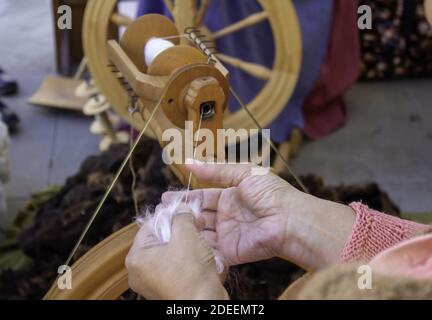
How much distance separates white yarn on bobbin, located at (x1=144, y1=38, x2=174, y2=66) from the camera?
3.14ft

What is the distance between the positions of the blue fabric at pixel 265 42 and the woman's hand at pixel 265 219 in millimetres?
1238

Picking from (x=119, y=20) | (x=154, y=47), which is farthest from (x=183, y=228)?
(x=119, y=20)

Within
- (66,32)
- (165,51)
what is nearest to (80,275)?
(165,51)

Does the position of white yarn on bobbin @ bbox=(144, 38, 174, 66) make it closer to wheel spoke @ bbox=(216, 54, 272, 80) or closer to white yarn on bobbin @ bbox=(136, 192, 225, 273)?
white yarn on bobbin @ bbox=(136, 192, 225, 273)

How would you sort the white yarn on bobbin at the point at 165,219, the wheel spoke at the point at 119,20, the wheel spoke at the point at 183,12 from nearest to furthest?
the white yarn on bobbin at the point at 165,219 → the wheel spoke at the point at 183,12 → the wheel spoke at the point at 119,20

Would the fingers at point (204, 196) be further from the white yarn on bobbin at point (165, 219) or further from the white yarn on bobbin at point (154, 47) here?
the white yarn on bobbin at point (154, 47)

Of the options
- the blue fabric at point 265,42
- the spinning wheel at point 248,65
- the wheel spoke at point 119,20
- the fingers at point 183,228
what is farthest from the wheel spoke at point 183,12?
the fingers at point 183,228

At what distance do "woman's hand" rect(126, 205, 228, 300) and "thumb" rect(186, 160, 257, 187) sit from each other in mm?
110

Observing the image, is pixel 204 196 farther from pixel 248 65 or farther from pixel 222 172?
pixel 248 65

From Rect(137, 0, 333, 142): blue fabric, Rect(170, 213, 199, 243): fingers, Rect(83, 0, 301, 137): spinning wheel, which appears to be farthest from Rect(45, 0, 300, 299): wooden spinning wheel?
Rect(137, 0, 333, 142): blue fabric

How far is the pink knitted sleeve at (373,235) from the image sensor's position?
793 millimetres

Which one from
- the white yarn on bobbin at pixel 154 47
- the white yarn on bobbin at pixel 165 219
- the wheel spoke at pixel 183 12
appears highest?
the white yarn on bobbin at pixel 154 47

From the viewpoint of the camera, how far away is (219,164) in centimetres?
91
